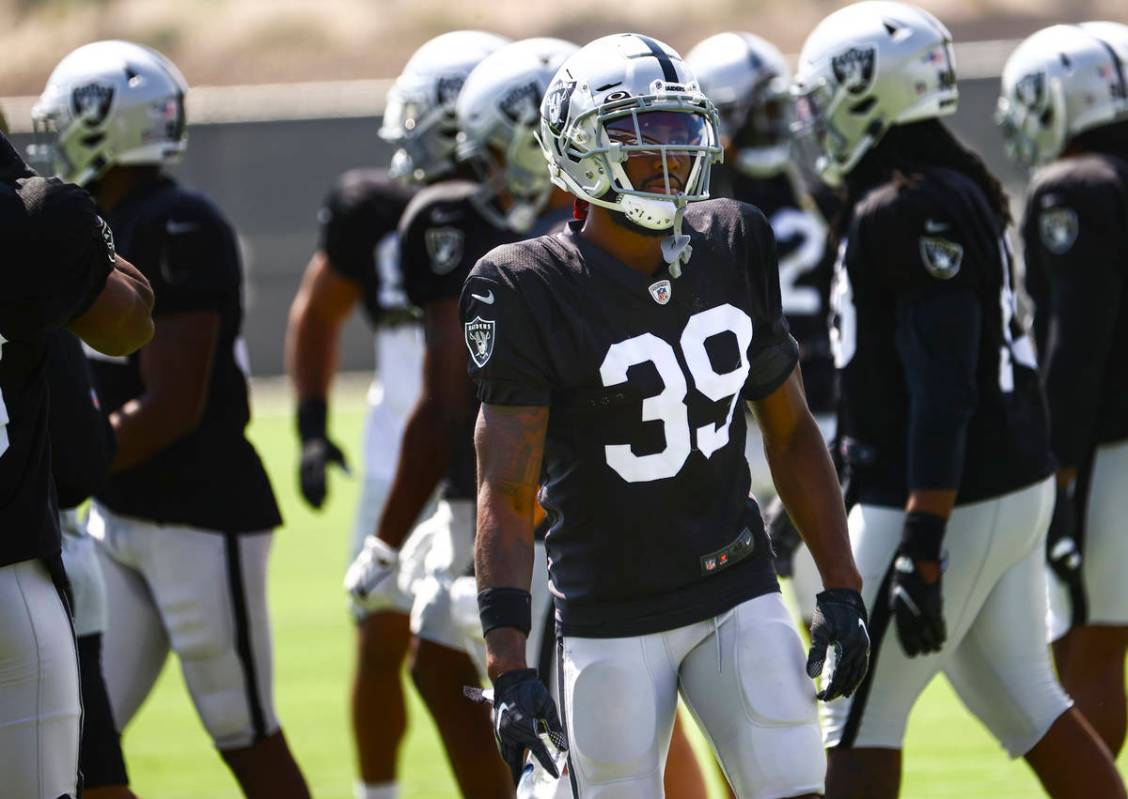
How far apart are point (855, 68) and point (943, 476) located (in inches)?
42.9

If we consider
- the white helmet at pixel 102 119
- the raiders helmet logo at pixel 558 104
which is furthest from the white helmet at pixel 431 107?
the raiders helmet logo at pixel 558 104

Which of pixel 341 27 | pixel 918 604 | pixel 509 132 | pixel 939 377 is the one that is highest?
pixel 509 132

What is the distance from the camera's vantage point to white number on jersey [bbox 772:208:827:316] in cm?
634

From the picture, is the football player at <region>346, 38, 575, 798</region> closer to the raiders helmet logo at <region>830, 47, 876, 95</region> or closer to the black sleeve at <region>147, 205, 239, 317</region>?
the black sleeve at <region>147, 205, 239, 317</region>

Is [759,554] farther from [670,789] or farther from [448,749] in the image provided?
[448,749]

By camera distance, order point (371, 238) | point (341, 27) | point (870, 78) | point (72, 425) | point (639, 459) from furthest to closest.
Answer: point (341, 27)
point (371, 238)
point (870, 78)
point (72, 425)
point (639, 459)

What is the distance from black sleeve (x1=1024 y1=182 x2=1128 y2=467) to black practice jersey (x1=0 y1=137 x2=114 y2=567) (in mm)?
2641

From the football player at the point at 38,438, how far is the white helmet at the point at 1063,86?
293cm

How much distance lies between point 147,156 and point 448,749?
175cm

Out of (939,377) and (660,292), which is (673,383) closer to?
(660,292)

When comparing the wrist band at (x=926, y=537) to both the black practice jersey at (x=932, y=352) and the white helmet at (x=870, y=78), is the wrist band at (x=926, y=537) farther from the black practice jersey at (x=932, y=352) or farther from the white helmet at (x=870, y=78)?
the white helmet at (x=870, y=78)

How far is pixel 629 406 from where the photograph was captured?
344 centimetres

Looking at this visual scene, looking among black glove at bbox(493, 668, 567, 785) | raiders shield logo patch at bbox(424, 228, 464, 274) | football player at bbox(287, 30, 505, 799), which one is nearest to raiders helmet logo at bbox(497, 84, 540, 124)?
raiders shield logo patch at bbox(424, 228, 464, 274)

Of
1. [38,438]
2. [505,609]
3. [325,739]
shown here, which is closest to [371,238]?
[325,739]
